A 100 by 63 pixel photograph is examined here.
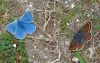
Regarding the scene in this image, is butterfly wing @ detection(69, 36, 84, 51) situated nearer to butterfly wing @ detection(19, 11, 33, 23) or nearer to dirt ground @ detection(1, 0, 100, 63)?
dirt ground @ detection(1, 0, 100, 63)

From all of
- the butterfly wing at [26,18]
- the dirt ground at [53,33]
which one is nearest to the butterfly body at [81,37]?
the dirt ground at [53,33]

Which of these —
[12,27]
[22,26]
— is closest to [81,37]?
[22,26]

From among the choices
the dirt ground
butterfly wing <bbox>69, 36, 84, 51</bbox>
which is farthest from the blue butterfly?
butterfly wing <bbox>69, 36, 84, 51</bbox>

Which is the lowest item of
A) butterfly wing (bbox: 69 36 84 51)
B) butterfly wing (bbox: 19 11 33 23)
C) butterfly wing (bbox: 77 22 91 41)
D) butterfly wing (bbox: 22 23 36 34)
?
butterfly wing (bbox: 69 36 84 51)

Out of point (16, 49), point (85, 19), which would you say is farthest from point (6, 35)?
point (85, 19)

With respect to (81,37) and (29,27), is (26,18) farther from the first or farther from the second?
(81,37)

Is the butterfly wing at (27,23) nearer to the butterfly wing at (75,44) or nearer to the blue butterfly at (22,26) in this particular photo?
the blue butterfly at (22,26)

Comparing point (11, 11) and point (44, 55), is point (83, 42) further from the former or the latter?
point (11, 11)
